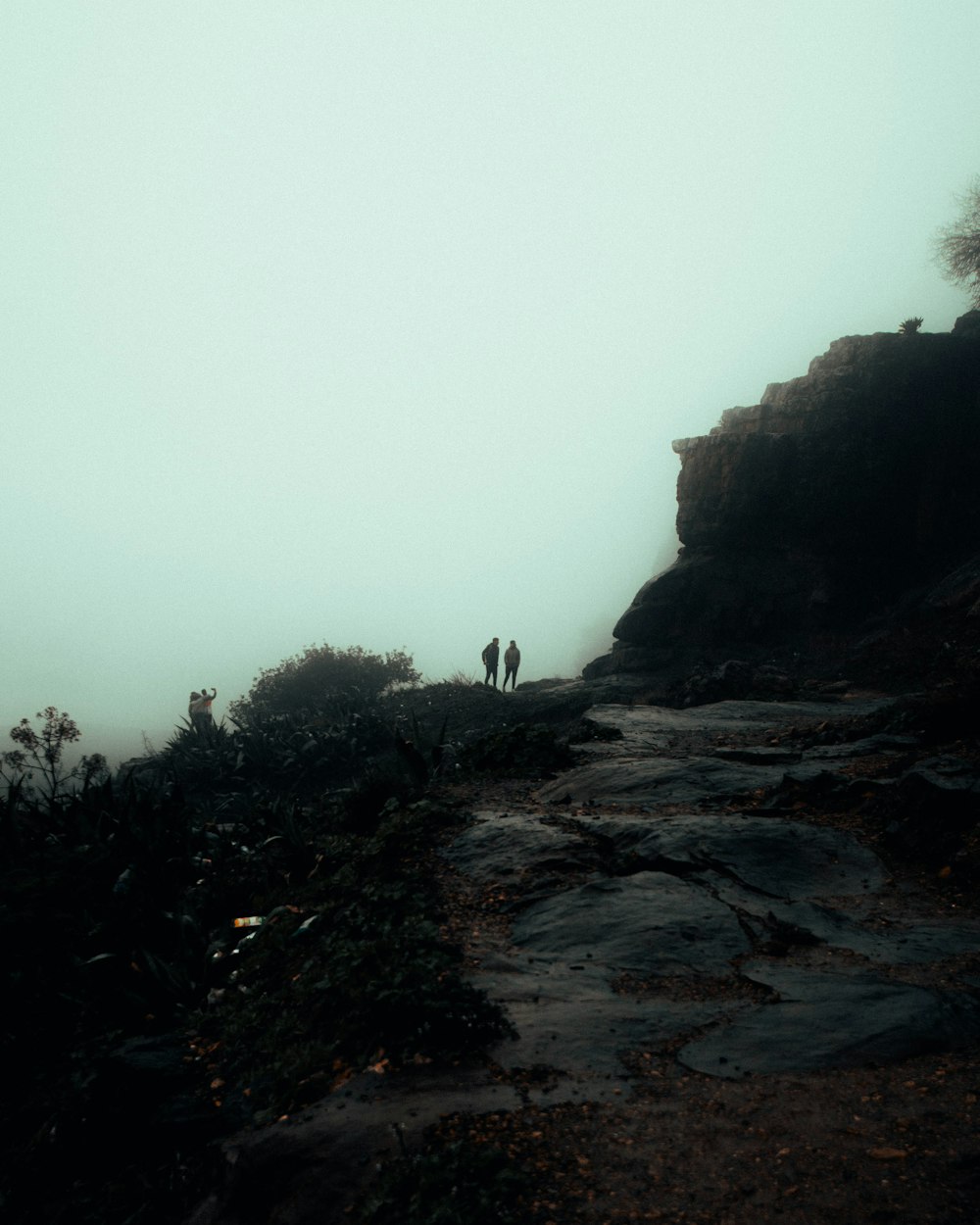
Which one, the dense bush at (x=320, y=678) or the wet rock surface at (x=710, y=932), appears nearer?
the wet rock surface at (x=710, y=932)

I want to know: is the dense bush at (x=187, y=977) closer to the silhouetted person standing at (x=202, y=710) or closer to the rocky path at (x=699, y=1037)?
the rocky path at (x=699, y=1037)

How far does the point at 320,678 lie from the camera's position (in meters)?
25.4

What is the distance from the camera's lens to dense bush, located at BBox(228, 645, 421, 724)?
24.8m

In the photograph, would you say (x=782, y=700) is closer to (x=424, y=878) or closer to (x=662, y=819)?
(x=662, y=819)

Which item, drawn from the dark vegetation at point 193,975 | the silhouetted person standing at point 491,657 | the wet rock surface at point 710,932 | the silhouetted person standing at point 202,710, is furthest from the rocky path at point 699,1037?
the silhouetted person standing at point 491,657

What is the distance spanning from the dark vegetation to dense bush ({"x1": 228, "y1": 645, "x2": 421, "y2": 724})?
1647cm

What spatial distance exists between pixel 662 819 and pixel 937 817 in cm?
180

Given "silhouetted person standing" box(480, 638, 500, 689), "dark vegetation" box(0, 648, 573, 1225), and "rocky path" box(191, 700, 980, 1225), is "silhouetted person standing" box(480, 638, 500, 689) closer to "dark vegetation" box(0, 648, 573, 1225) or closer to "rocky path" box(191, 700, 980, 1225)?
"dark vegetation" box(0, 648, 573, 1225)

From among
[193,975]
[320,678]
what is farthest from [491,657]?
[193,975]

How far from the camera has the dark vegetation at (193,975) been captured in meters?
3.37

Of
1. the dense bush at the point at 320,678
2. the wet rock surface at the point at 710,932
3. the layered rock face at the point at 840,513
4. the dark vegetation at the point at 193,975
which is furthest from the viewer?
the dense bush at the point at 320,678

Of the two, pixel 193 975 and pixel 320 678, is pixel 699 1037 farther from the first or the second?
pixel 320 678

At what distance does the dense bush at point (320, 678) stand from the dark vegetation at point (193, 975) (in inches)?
649

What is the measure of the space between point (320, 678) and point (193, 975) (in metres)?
20.6
